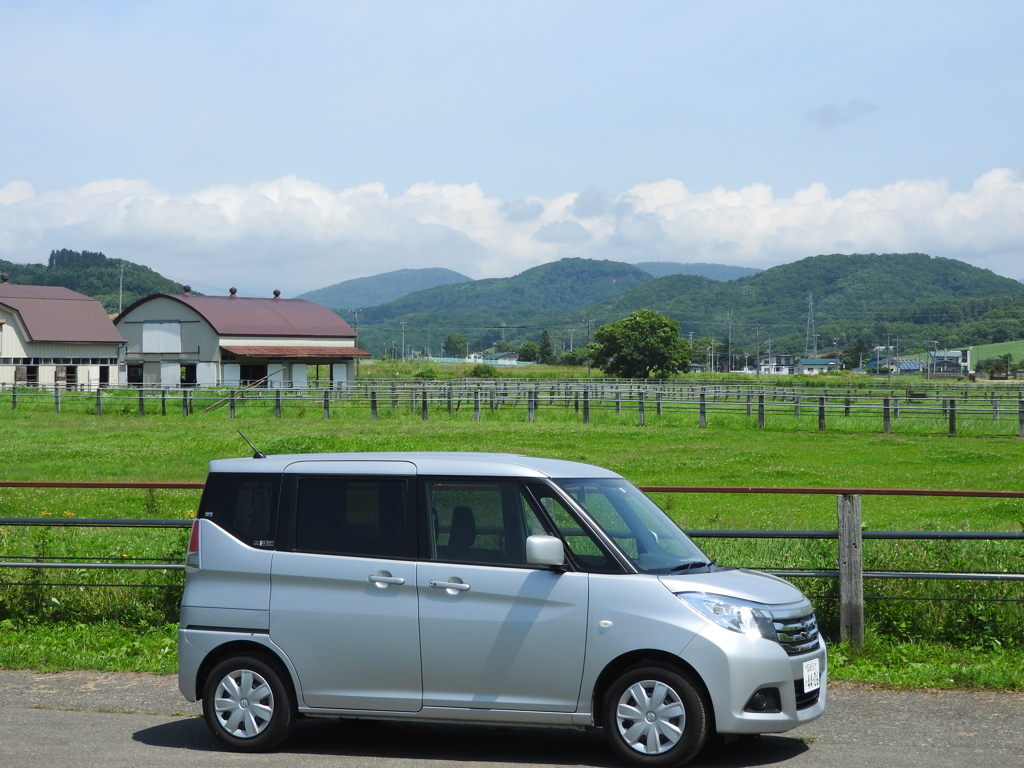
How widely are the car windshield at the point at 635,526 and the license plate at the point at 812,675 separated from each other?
86 cm

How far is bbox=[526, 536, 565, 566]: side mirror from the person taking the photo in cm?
623

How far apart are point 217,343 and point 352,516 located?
66856 mm

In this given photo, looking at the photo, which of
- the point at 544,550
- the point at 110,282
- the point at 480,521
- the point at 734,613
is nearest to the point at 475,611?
the point at 480,521

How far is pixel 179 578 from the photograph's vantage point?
34.0 feet

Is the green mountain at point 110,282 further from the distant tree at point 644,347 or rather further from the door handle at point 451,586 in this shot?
the door handle at point 451,586

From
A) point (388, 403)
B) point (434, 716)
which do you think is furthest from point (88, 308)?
point (434, 716)

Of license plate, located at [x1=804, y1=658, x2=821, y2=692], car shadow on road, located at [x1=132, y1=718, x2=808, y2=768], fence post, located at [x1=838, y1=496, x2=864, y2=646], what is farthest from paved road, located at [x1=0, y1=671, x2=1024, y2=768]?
fence post, located at [x1=838, y1=496, x2=864, y2=646]

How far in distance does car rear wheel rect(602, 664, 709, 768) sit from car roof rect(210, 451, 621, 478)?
52.1 inches

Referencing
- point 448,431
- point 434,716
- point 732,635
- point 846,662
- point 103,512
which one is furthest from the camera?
point 448,431

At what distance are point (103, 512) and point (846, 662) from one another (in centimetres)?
1264

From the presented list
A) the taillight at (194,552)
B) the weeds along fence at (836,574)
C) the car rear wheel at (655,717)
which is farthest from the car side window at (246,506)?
the weeds along fence at (836,574)

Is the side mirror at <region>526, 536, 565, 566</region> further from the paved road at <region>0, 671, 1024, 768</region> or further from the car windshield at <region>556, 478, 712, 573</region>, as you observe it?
the paved road at <region>0, 671, 1024, 768</region>

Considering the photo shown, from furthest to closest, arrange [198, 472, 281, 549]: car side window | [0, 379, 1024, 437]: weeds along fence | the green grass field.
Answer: [0, 379, 1024, 437]: weeds along fence → the green grass field → [198, 472, 281, 549]: car side window

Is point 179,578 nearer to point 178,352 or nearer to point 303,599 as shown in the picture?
point 303,599
